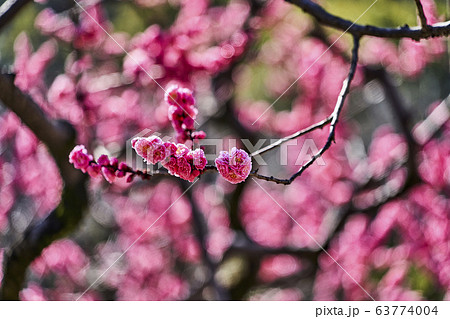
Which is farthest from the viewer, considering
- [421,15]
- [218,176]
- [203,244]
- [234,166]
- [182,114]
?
[218,176]

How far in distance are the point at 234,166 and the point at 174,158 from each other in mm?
134

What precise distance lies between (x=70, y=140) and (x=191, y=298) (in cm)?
120

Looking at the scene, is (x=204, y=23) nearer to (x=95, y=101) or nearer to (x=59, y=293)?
(x=95, y=101)

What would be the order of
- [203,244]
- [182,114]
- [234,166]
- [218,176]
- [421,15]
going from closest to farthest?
[234,166]
[421,15]
[182,114]
[203,244]
[218,176]

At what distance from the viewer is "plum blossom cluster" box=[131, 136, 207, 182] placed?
1078 millimetres

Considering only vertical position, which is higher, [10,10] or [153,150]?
[10,10]

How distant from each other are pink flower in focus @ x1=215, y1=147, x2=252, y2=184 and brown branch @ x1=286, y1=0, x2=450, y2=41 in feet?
1.58

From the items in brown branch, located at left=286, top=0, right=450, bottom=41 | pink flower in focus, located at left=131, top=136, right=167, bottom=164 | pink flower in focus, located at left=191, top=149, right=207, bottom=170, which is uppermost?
pink flower in focus, located at left=131, top=136, right=167, bottom=164

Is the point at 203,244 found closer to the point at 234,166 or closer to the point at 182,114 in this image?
the point at 182,114

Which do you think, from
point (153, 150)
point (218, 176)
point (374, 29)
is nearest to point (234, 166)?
point (153, 150)

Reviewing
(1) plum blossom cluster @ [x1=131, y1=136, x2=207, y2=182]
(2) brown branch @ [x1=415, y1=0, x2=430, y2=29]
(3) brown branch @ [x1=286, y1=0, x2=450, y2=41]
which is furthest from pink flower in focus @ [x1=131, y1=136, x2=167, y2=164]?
(2) brown branch @ [x1=415, y1=0, x2=430, y2=29]

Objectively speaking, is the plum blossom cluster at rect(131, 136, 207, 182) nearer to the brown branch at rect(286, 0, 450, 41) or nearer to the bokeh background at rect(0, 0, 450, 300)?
the brown branch at rect(286, 0, 450, 41)

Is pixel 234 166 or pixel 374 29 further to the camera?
pixel 374 29

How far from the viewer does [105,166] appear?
4.03ft
